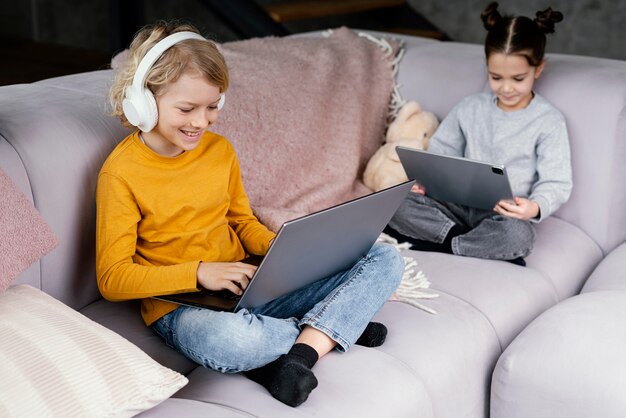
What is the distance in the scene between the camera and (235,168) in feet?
5.81

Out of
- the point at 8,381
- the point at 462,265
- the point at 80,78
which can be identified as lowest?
the point at 462,265

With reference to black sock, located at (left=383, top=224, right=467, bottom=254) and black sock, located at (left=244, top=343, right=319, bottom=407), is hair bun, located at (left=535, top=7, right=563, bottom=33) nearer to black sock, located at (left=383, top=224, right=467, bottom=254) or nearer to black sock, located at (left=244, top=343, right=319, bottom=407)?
black sock, located at (left=383, top=224, right=467, bottom=254)

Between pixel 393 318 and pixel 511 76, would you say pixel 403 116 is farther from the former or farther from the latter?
pixel 393 318

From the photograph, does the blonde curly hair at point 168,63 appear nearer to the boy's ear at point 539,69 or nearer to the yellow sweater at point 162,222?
the yellow sweater at point 162,222

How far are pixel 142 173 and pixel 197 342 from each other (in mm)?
331

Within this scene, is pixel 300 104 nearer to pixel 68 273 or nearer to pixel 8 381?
pixel 68 273

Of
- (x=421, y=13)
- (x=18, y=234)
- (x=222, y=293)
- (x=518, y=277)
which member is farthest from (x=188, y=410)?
(x=421, y=13)

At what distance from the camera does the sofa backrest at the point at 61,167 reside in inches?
62.7

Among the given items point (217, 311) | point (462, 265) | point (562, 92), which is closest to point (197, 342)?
point (217, 311)

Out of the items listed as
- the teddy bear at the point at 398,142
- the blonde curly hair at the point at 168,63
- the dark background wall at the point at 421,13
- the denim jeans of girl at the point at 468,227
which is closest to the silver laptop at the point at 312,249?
→ the blonde curly hair at the point at 168,63

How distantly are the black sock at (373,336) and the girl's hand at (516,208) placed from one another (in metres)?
0.61

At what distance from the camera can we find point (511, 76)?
2.21m

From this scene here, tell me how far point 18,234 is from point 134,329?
33 centimetres

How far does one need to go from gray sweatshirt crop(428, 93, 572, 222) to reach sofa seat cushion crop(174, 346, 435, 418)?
0.80 metres
